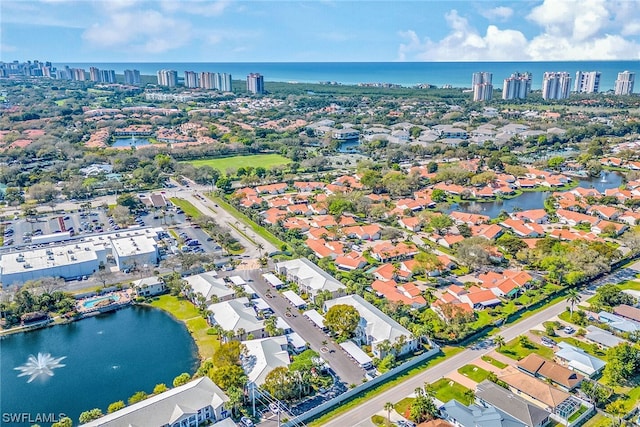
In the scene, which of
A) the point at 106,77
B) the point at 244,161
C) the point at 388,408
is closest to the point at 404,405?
the point at 388,408

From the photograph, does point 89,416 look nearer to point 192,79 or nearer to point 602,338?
point 602,338

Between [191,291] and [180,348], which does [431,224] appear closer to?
[191,291]

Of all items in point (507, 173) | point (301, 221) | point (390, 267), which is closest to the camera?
point (390, 267)

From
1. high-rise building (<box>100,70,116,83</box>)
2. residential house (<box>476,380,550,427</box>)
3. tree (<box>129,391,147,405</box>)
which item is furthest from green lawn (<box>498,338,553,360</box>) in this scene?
high-rise building (<box>100,70,116,83</box>)

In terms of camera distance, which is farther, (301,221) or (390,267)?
(301,221)

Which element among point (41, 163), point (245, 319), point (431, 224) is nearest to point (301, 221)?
point (431, 224)

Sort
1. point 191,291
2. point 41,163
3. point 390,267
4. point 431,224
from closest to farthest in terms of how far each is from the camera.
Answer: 1. point 191,291
2. point 390,267
3. point 431,224
4. point 41,163
